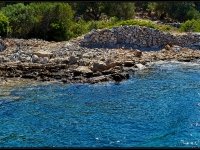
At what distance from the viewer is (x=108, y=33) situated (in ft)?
166

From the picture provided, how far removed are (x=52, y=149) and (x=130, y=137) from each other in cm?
455

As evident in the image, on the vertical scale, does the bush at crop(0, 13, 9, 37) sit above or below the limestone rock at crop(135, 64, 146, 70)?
above

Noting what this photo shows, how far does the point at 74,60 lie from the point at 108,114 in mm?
14415

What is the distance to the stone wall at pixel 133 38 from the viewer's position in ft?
166

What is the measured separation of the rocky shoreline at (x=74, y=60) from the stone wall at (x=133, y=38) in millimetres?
926

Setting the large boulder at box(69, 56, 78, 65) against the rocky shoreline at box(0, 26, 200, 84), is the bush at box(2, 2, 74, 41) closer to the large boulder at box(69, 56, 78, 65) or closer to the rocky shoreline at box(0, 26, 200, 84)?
the rocky shoreline at box(0, 26, 200, 84)

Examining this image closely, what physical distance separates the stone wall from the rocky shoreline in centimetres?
93

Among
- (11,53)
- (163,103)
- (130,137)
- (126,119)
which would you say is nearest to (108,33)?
(11,53)

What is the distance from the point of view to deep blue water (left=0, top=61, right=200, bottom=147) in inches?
976

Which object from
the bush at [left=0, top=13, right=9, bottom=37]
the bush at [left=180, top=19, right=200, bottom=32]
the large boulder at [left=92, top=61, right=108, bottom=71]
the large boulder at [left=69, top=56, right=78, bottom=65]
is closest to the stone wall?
the large boulder at [left=69, top=56, right=78, bottom=65]

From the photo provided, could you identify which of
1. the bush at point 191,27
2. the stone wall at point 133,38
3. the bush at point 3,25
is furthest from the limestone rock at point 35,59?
the bush at point 191,27

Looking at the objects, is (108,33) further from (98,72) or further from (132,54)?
(98,72)

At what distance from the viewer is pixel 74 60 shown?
43438mm

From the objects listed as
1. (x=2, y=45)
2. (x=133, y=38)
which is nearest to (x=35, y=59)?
(x=2, y=45)
